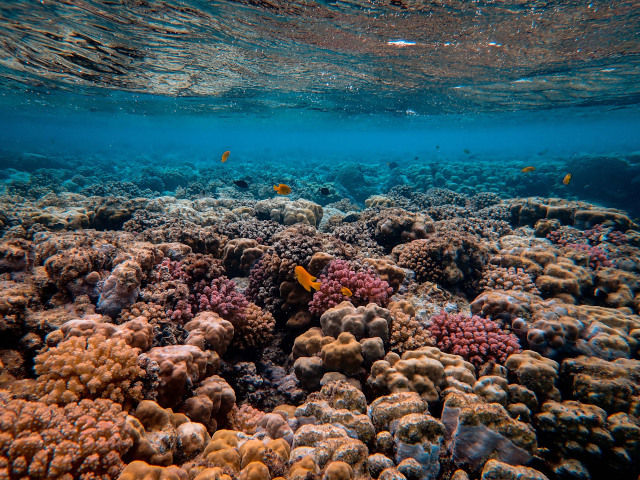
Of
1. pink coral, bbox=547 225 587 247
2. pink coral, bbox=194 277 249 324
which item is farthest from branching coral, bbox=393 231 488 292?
pink coral, bbox=547 225 587 247

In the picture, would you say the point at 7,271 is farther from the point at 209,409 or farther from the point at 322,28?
the point at 322,28

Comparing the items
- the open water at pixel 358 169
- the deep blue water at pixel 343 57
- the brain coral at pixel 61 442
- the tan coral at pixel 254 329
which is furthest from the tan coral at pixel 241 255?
the deep blue water at pixel 343 57

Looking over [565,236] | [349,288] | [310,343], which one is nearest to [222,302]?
[310,343]

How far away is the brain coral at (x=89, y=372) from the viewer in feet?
9.18

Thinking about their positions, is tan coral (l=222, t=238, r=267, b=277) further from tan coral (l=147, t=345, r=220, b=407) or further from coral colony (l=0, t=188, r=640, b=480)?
tan coral (l=147, t=345, r=220, b=407)

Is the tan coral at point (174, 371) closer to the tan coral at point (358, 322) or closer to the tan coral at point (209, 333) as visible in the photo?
the tan coral at point (209, 333)

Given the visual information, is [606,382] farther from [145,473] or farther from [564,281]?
[145,473]

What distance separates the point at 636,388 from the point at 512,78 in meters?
23.9

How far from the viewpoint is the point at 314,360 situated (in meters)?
4.46

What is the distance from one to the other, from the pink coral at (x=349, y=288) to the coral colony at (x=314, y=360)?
4cm

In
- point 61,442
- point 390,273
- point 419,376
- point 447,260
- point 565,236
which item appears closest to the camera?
point 61,442

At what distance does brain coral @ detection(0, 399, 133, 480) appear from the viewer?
2055 mm

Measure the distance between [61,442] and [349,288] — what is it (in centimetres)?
438

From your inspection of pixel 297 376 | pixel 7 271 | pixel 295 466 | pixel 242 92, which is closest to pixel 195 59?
pixel 242 92
